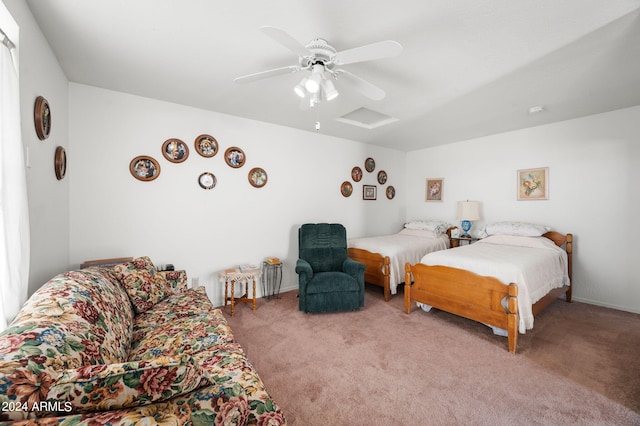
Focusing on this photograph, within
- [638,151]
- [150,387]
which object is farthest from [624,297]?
[150,387]

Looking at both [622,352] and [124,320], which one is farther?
[622,352]

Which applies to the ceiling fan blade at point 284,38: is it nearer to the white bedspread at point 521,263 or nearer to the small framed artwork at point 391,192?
the white bedspread at point 521,263

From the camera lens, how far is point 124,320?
1655 millimetres

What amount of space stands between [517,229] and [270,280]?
11.7ft

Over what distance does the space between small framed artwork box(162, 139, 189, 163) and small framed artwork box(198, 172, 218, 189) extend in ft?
0.93

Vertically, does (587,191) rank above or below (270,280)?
above

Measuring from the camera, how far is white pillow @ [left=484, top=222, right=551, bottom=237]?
355cm

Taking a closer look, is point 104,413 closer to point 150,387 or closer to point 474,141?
point 150,387

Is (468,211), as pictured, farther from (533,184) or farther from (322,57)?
(322,57)

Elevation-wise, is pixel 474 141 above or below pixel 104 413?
above

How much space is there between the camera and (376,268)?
372cm

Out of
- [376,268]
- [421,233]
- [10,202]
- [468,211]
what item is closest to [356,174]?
[421,233]

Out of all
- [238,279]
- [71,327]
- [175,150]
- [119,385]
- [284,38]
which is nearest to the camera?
[119,385]

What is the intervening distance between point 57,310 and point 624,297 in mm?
5346
